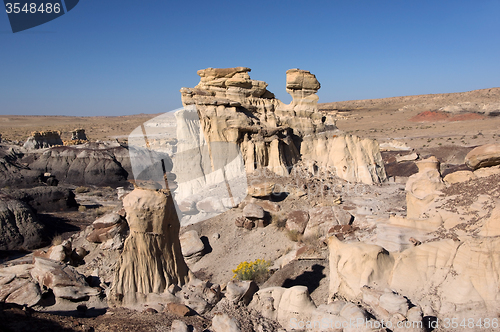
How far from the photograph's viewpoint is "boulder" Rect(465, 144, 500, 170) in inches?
277

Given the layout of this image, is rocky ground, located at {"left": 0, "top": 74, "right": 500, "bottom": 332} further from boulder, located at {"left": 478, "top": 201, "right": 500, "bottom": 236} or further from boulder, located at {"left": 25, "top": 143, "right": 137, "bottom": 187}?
boulder, located at {"left": 25, "top": 143, "right": 137, "bottom": 187}

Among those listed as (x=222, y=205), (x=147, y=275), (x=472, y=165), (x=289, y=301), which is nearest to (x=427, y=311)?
(x=289, y=301)

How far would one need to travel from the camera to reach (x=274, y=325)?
5.56 m

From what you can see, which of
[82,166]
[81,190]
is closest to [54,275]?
[81,190]

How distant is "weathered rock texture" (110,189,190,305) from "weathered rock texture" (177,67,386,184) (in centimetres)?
878

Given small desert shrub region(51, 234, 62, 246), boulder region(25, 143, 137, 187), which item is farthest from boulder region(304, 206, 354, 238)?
boulder region(25, 143, 137, 187)

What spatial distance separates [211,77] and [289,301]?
41.5ft

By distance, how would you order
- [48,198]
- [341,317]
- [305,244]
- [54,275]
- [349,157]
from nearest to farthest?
1. [341,317]
2. [54,275]
3. [305,244]
4. [349,157]
5. [48,198]

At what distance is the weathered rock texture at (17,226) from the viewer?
A: 13430 millimetres

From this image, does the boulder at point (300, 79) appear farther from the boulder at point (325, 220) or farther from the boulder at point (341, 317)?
the boulder at point (341, 317)

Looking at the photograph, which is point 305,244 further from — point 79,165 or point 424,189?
point 79,165

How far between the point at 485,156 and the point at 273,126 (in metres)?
10.2

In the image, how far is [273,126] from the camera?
16234 mm

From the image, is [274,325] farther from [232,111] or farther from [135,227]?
[232,111]
